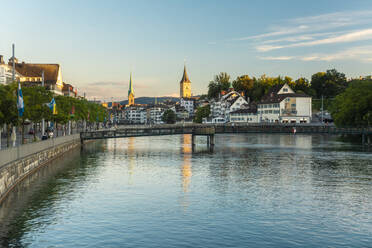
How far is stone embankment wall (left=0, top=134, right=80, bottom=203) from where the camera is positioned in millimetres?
34125

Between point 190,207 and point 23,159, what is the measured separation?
17.3 meters

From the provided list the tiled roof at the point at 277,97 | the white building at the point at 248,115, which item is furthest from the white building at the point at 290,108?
the white building at the point at 248,115

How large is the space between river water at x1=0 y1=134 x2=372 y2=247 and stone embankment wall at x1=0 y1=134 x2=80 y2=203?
91cm

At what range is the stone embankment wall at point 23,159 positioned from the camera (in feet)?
112

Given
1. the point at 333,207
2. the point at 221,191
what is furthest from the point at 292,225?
the point at 221,191

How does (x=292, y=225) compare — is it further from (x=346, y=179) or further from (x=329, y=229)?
(x=346, y=179)

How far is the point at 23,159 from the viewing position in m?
42.5

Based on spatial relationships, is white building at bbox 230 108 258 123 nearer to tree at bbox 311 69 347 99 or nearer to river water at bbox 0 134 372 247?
tree at bbox 311 69 347 99

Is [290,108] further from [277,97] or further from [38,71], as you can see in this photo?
[38,71]

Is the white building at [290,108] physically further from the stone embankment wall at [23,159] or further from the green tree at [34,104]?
the green tree at [34,104]

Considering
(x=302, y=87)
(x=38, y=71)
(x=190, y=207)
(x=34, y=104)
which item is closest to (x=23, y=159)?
(x=190, y=207)

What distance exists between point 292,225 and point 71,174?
28213mm

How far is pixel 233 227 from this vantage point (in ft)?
89.3

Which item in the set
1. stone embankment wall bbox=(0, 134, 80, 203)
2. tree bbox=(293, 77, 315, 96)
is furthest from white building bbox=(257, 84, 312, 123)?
stone embankment wall bbox=(0, 134, 80, 203)
